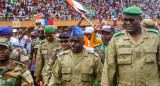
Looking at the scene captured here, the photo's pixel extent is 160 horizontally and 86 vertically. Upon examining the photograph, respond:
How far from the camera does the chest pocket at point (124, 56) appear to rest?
10.7 feet

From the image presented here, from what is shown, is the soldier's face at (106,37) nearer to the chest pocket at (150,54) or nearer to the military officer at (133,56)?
the military officer at (133,56)

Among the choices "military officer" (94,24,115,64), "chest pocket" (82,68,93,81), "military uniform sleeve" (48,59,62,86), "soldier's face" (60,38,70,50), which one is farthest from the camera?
"soldier's face" (60,38,70,50)

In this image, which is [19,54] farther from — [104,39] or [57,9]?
[57,9]

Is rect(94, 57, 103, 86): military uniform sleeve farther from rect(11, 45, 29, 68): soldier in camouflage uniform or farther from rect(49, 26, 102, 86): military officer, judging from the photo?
rect(11, 45, 29, 68): soldier in camouflage uniform

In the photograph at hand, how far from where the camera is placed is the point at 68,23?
1005 inches

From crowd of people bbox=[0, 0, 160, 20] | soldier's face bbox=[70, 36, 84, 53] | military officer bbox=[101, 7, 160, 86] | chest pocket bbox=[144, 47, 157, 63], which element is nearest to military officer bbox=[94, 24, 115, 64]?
soldier's face bbox=[70, 36, 84, 53]

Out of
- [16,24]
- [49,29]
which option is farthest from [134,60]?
[16,24]

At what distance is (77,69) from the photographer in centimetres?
387

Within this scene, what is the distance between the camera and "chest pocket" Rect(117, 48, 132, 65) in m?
3.26

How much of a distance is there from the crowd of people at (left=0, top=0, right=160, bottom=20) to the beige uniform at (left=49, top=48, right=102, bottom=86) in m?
15.8

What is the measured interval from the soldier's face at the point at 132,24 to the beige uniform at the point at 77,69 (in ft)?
3.00

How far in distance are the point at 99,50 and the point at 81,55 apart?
36.2 inches

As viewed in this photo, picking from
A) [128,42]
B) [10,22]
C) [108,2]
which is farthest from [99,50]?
[108,2]

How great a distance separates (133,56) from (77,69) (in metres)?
1.09
